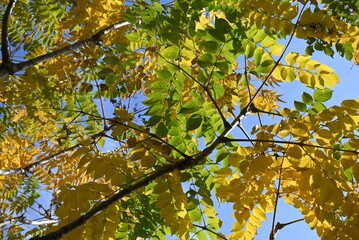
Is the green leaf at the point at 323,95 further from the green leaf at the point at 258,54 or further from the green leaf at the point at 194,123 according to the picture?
the green leaf at the point at 194,123

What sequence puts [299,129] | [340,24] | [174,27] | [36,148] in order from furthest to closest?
[36,148] < [340,24] < [174,27] < [299,129]

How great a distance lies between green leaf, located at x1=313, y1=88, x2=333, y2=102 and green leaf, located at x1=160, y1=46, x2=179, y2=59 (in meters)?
0.96

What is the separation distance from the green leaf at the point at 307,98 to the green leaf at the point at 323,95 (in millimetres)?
51

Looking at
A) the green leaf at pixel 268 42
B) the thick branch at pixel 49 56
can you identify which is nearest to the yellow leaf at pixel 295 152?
the green leaf at pixel 268 42

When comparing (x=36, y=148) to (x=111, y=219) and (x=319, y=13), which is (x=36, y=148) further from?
(x=319, y=13)

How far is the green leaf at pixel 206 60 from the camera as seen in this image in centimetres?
189

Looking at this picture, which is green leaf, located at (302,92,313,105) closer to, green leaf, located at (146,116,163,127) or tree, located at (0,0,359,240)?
tree, located at (0,0,359,240)

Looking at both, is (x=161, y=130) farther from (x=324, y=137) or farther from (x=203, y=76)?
(x=324, y=137)

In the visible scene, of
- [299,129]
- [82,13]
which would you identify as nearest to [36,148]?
[82,13]

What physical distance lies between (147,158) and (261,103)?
1.90 metres

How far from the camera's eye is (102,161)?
1.86 m

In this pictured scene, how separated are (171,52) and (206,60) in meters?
0.28

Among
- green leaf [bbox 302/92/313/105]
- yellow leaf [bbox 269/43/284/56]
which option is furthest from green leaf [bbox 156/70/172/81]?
green leaf [bbox 302/92/313/105]

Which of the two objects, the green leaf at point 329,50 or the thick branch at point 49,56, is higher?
the thick branch at point 49,56
